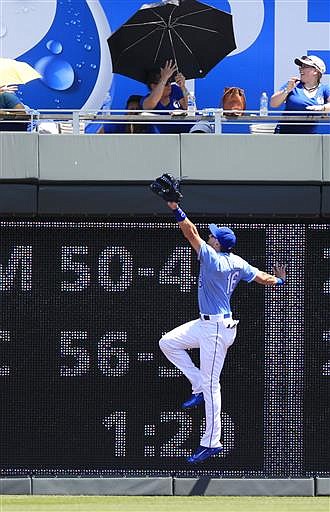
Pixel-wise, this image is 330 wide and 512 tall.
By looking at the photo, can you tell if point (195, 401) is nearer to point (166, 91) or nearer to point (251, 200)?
point (251, 200)

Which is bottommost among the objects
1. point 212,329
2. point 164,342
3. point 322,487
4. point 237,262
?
point 322,487

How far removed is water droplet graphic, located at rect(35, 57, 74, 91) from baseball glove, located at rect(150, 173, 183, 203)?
3881 mm

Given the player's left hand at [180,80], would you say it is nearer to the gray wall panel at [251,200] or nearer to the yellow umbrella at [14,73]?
the yellow umbrella at [14,73]

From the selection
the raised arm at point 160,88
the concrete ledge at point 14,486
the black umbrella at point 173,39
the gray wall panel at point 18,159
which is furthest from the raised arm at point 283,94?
the concrete ledge at point 14,486

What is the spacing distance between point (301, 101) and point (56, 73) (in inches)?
118

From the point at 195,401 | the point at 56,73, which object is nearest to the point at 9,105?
the point at 56,73

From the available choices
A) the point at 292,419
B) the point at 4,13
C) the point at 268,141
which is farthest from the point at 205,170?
the point at 4,13

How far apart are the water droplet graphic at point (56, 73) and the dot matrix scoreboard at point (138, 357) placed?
325cm

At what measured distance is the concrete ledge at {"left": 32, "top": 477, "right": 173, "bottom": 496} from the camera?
36.9ft

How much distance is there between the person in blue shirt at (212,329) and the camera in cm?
1106

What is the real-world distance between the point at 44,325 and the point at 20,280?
1.34 feet

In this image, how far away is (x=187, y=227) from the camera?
10.9 m

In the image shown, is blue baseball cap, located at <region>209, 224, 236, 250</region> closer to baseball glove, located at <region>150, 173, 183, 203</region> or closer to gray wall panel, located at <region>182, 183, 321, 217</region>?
gray wall panel, located at <region>182, 183, 321, 217</region>

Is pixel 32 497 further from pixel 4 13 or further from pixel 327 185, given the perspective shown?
pixel 4 13
